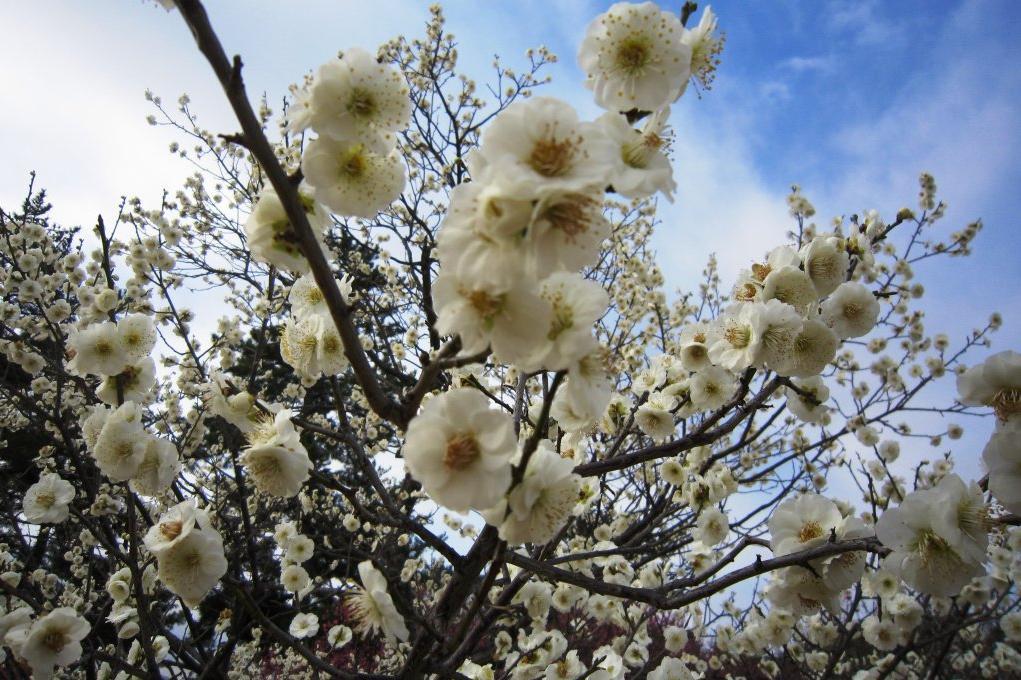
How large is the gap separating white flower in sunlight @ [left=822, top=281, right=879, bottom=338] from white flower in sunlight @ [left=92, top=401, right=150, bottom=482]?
2682mm

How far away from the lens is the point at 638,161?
1.25 m

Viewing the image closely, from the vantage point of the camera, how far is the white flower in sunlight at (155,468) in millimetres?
2113

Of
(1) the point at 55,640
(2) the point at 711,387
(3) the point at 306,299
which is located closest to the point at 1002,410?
(2) the point at 711,387

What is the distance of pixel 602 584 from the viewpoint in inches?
72.5

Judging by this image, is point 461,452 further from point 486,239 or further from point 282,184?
point 282,184

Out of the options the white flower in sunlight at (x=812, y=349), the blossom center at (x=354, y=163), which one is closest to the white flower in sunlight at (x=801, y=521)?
the white flower in sunlight at (x=812, y=349)

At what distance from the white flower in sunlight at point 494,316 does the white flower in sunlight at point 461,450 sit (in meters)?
0.15

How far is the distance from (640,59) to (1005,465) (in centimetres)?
143

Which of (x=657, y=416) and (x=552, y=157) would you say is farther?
(x=657, y=416)

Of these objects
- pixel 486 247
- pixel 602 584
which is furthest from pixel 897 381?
pixel 486 247

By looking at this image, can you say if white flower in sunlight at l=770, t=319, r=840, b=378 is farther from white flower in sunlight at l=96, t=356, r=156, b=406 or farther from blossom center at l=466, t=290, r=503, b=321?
white flower in sunlight at l=96, t=356, r=156, b=406

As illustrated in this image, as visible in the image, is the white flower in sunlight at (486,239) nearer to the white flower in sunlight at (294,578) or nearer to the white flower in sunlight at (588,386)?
the white flower in sunlight at (588,386)

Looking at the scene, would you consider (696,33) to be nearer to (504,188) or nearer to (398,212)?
(504,188)

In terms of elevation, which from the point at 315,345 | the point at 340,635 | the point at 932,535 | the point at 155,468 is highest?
the point at 932,535
